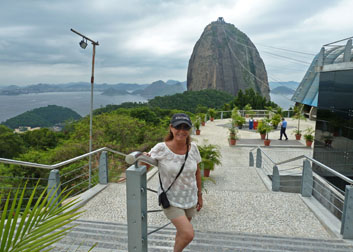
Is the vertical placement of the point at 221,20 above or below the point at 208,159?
above

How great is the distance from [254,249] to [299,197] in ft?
7.95

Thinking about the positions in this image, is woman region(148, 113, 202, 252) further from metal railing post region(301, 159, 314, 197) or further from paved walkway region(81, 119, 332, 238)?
metal railing post region(301, 159, 314, 197)

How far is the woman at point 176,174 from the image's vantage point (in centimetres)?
196

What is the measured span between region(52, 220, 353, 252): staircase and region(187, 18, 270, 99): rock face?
85.5m

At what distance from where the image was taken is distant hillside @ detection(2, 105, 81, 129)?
6338cm

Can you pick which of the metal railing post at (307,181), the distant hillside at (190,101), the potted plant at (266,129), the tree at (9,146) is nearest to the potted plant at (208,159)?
the metal railing post at (307,181)

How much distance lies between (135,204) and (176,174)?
58cm

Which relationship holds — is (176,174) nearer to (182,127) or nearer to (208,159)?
(182,127)

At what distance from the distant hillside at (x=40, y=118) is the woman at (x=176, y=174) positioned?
71.2 metres

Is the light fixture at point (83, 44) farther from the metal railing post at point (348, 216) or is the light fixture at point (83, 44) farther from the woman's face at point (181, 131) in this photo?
the metal railing post at point (348, 216)

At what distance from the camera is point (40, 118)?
69.9 metres

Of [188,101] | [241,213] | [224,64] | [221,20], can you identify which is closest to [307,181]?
[241,213]

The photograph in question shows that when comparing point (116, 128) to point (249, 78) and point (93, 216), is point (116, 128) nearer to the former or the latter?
point (93, 216)

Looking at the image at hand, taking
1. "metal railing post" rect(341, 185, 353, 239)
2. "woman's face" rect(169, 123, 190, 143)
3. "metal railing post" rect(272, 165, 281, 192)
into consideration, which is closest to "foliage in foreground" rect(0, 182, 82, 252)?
"woman's face" rect(169, 123, 190, 143)
